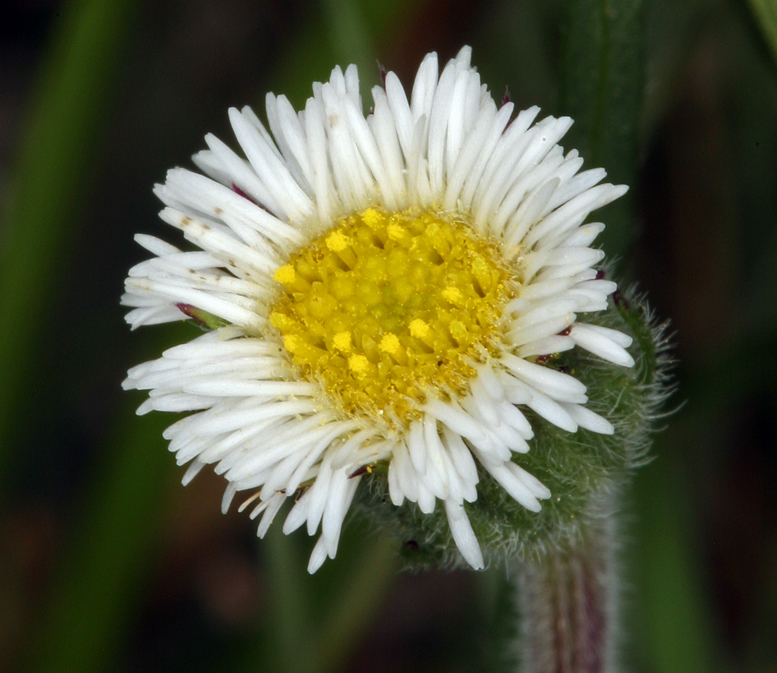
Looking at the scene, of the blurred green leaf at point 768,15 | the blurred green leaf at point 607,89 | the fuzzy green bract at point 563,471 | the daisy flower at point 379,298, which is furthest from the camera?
the blurred green leaf at point 607,89

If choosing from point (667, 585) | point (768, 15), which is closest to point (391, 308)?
point (768, 15)

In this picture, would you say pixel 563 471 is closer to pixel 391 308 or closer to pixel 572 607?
pixel 391 308

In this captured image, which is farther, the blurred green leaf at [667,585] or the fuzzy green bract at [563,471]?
the blurred green leaf at [667,585]

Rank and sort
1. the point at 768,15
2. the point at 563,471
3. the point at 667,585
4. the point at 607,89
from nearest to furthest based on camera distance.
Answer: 1. the point at 563,471
2. the point at 768,15
3. the point at 607,89
4. the point at 667,585

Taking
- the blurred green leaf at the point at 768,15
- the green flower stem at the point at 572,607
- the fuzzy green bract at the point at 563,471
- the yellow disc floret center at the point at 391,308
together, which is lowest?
the green flower stem at the point at 572,607

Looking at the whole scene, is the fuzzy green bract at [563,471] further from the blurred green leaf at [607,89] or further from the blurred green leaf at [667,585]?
the blurred green leaf at [667,585]

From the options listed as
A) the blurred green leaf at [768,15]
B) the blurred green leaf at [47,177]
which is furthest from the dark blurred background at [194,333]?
the blurred green leaf at [768,15]

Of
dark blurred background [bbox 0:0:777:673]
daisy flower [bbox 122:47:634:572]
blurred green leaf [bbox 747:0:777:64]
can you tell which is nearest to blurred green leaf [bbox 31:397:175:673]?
dark blurred background [bbox 0:0:777:673]
